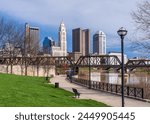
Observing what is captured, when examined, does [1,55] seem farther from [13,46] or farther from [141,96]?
[141,96]

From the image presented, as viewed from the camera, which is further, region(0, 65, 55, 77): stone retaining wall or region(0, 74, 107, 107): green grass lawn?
region(0, 65, 55, 77): stone retaining wall

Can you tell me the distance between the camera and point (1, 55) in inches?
3162

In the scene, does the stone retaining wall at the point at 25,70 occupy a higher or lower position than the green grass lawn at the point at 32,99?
higher

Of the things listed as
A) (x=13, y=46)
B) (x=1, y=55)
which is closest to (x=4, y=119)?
(x=13, y=46)

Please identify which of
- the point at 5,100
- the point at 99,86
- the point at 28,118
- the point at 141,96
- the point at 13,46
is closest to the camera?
the point at 28,118

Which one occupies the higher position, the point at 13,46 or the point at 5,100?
the point at 13,46

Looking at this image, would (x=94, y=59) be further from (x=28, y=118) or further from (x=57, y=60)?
(x=28, y=118)

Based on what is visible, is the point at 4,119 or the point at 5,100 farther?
the point at 5,100

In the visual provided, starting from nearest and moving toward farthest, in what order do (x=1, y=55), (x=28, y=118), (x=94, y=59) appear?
(x=28, y=118), (x=1, y=55), (x=94, y=59)

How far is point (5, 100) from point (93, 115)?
25.2ft

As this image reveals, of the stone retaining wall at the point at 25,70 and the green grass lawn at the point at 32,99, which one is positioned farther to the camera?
the stone retaining wall at the point at 25,70

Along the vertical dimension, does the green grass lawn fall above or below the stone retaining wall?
below

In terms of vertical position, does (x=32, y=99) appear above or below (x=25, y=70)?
below

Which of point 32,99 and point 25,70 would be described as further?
point 25,70
